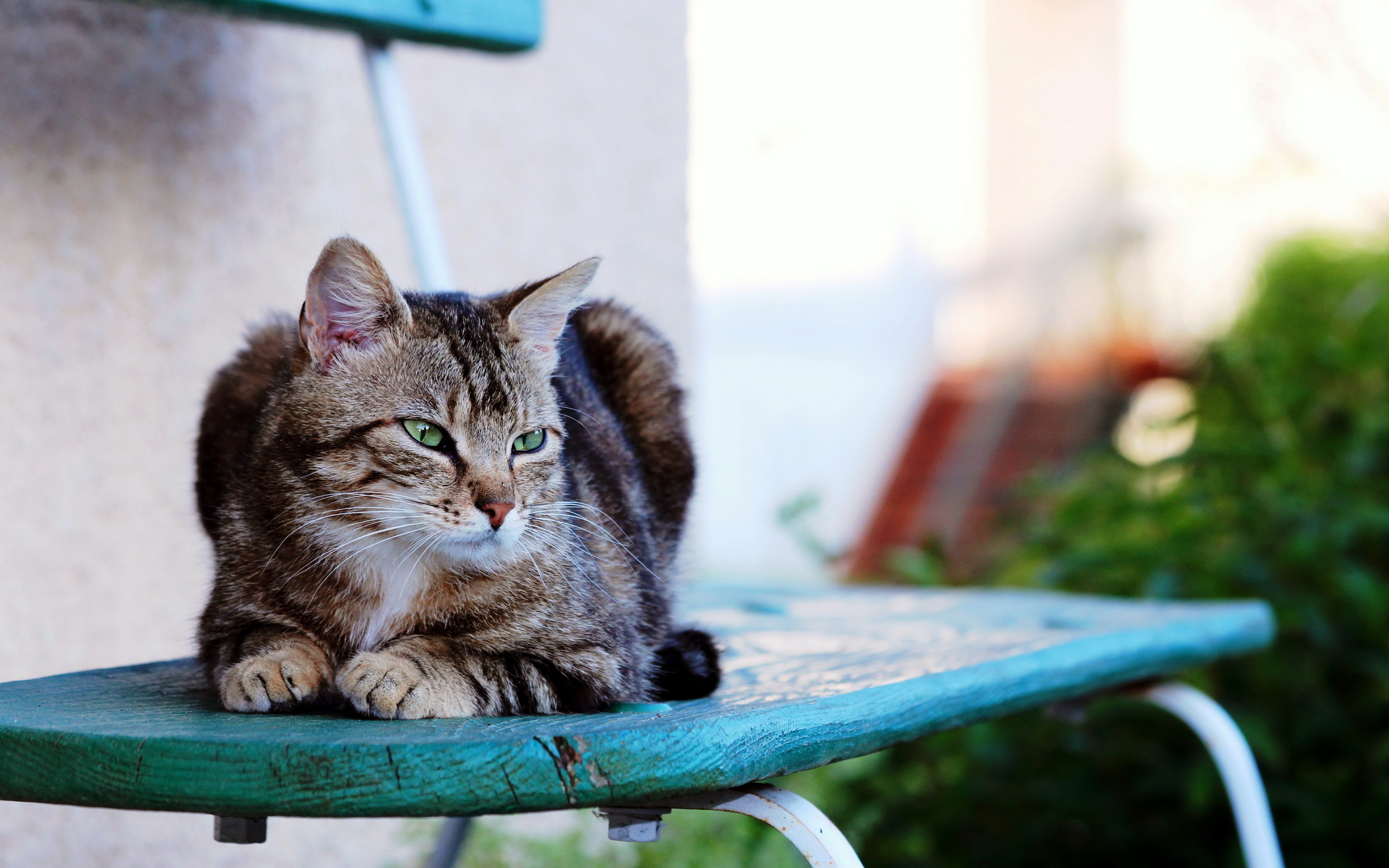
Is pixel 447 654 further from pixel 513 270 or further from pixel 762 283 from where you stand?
pixel 762 283

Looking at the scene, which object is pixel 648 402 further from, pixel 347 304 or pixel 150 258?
pixel 150 258

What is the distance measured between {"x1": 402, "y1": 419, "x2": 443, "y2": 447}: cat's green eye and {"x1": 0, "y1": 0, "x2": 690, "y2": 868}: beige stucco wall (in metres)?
0.63

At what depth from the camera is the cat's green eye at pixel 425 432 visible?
98 centimetres

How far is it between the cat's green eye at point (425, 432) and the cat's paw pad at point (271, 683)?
0.63 ft

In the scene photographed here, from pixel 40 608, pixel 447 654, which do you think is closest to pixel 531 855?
pixel 40 608

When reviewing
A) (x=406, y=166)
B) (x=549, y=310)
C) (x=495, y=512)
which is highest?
(x=406, y=166)

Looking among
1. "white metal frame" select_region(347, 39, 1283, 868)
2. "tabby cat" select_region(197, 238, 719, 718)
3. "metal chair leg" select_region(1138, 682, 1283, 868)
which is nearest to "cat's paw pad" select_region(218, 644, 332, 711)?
"tabby cat" select_region(197, 238, 719, 718)

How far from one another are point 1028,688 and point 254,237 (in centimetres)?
120

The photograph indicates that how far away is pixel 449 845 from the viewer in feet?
5.12

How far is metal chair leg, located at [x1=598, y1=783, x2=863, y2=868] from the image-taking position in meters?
0.87

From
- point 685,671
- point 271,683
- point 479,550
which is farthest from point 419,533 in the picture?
point 685,671

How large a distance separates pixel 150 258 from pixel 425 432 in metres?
0.85

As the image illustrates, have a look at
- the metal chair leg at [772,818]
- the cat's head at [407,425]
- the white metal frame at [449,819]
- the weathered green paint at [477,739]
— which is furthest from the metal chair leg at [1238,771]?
the cat's head at [407,425]

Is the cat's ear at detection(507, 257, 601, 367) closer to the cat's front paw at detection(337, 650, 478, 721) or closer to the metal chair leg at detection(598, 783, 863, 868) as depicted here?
the cat's front paw at detection(337, 650, 478, 721)
